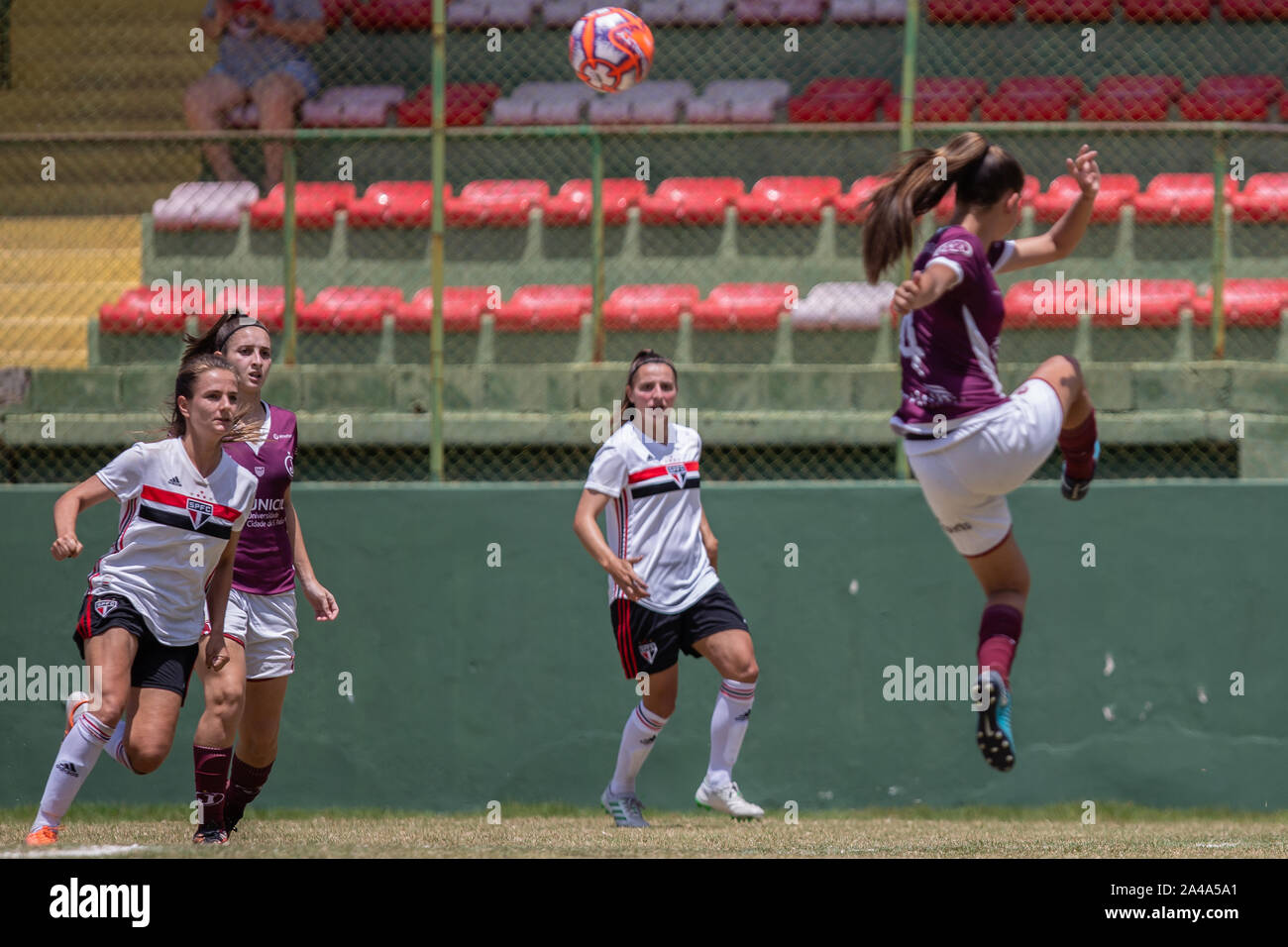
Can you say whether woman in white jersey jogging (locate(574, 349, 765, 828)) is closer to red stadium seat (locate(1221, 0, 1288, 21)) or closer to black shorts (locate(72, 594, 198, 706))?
black shorts (locate(72, 594, 198, 706))

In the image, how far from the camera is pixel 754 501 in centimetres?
860

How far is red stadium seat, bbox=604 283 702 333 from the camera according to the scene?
927 cm

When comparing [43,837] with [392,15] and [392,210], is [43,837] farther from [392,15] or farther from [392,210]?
[392,15]

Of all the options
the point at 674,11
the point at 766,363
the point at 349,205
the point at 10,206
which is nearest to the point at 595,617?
the point at 766,363

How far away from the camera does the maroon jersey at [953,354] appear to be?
502 cm

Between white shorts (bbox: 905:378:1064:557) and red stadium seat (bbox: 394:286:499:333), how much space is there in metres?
4.78

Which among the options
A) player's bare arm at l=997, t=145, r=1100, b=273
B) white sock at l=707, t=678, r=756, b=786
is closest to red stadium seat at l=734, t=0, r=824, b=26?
white sock at l=707, t=678, r=756, b=786

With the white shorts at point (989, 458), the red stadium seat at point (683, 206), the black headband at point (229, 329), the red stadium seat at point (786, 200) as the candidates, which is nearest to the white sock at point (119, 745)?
the black headband at point (229, 329)

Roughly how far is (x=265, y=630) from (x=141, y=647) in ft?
2.50

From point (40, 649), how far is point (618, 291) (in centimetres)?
396

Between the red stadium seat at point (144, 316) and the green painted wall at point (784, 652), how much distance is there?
125 centimetres

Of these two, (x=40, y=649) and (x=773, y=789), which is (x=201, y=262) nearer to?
(x=40, y=649)

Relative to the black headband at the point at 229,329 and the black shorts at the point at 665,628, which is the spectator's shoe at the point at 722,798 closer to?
the black shorts at the point at 665,628

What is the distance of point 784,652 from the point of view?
851 centimetres
